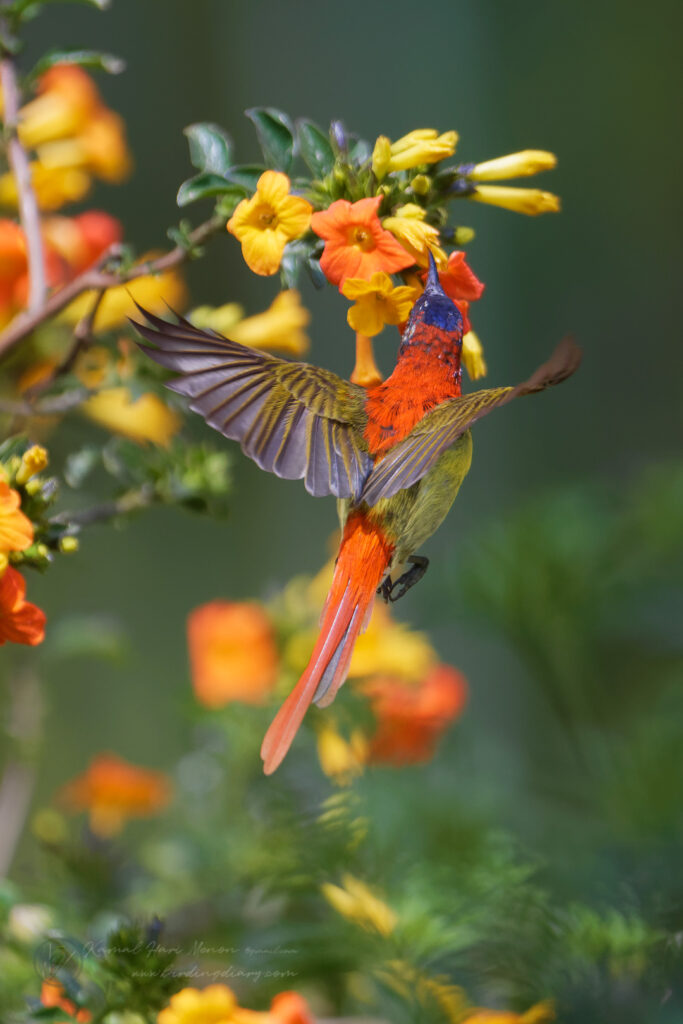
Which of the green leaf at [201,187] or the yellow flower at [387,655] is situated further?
the yellow flower at [387,655]

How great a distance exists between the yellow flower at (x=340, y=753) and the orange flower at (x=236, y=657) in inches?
4.0

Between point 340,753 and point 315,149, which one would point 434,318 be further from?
point 340,753

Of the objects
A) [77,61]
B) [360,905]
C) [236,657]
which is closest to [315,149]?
[77,61]

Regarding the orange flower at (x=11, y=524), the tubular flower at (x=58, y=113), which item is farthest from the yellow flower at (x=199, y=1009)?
the tubular flower at (x=58, y=113)

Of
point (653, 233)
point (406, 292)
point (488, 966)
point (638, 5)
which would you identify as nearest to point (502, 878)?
point (488, 966)

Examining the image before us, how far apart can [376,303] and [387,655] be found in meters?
0.66

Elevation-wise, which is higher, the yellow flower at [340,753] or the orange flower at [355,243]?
the orange flower at [355,243]

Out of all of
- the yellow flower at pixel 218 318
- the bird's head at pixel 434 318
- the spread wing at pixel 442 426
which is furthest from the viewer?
the yellow flower at pixel 218 318

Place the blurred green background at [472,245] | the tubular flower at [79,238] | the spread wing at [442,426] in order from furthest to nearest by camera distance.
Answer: the blurred green background at [472,245]
the tubular flower at [79,238]
the spread wing at [442,426]

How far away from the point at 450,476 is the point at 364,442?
6 centimetres

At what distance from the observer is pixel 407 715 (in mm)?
1236

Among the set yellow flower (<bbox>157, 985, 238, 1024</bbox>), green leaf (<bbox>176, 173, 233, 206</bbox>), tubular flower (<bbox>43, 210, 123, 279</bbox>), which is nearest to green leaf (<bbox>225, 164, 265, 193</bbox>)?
green leaf (<bbox>176, 173, 233, 206</bbox>)

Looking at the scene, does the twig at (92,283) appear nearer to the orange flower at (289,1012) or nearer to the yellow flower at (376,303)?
the yellow flower at (376,303)

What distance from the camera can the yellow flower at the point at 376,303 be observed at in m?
0.60
